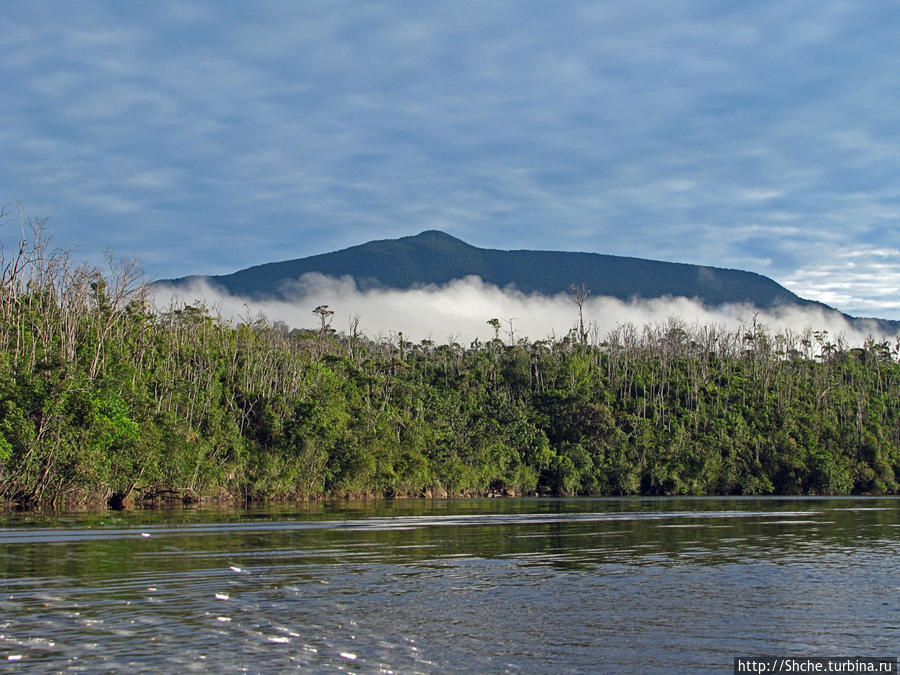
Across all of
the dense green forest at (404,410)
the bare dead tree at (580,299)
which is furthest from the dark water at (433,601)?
the bare dead tree at (580,299)

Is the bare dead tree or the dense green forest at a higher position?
the bare dead tree

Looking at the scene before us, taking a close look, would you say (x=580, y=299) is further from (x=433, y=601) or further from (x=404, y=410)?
(x=433, y=601)

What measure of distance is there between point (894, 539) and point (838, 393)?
120310mm

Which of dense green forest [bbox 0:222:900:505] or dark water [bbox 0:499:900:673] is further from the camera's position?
dense green forest [bbox 0:222:900:505]

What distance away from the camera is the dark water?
1376 cm

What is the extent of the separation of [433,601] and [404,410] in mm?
85474

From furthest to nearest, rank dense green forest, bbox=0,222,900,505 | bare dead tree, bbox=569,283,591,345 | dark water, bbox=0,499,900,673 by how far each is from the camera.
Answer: bare dead tree, bbox=569,283,591,345 → dense green forest, bbox=0,222,900,505 → dark water, bbox=0,499,900,673

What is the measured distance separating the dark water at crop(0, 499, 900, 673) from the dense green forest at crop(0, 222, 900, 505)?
19.6 metres

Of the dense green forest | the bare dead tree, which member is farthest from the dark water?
the bare dead tree

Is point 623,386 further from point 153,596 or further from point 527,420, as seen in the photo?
point 153,596

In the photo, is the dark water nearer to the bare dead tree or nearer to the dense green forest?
the dense green forest

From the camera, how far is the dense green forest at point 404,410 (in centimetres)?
5453

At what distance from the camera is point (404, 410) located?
4104 inches

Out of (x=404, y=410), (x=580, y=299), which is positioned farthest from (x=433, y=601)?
(x=580, y=299)
